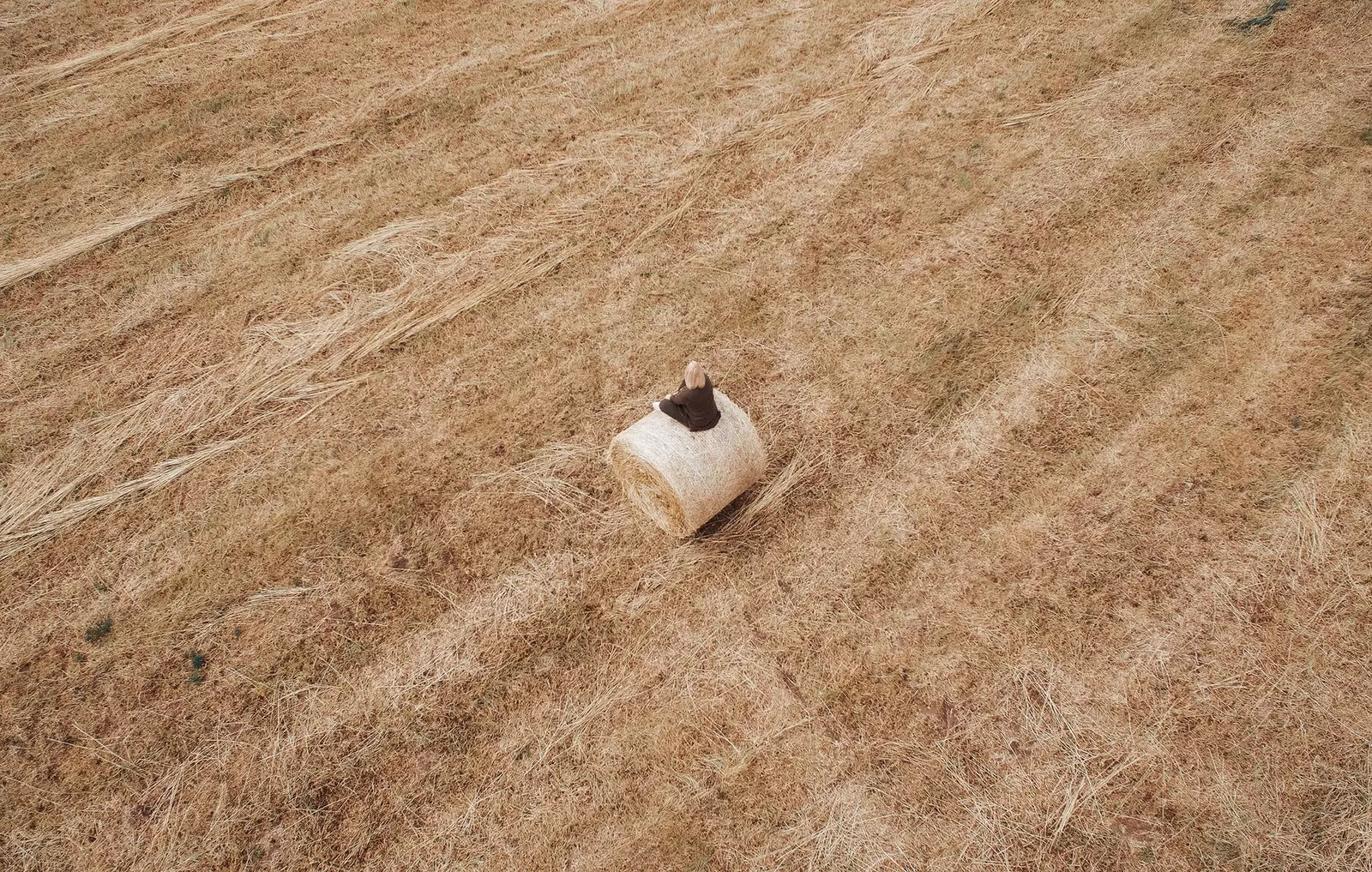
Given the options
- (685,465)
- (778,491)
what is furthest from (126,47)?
(778,491)

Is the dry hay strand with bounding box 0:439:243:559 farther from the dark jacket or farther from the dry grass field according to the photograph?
the dark jacket

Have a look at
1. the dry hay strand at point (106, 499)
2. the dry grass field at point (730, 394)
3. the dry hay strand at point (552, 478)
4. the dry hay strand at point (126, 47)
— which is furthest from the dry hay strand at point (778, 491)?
the dry hay strand at point (126, 47)

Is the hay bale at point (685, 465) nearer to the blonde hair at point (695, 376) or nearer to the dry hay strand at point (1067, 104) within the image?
the blonde hair at point (695, 376)

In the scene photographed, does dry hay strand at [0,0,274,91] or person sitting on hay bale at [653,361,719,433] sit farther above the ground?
dry hay strand at [0,0,274,91]

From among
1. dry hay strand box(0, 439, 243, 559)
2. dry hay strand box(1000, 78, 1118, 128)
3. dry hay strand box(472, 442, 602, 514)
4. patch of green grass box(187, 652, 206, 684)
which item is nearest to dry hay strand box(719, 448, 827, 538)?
dry hay strand box(472, 442, 602, 514)

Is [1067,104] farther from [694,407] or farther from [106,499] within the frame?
[106,499]
